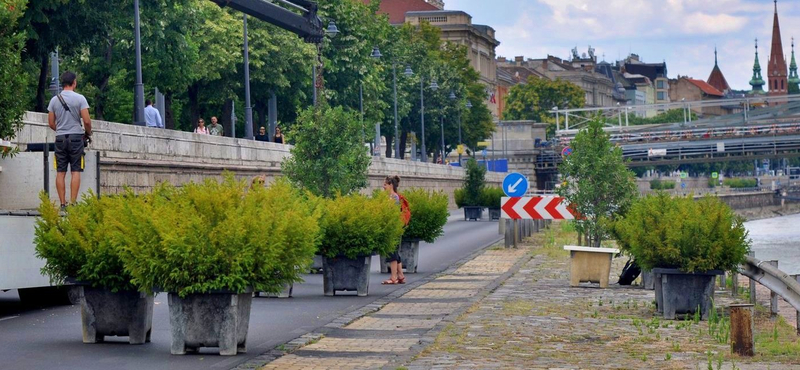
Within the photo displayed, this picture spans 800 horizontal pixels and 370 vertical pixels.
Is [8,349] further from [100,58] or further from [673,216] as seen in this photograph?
[100,58]

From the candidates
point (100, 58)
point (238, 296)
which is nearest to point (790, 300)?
point (238, 296)

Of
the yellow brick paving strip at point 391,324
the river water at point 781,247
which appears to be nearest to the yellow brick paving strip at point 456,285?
the yellow brick paving strip at point 391,324

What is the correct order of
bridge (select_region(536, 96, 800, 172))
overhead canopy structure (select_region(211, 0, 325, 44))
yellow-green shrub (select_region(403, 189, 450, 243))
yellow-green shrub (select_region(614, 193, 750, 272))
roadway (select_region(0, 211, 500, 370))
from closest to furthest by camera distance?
1. roadway (select_region(0, 211, 500, 370))
2. yellow-green shrub (select_region(614, 193, 750, 272))
3. yellow-green shrub (select_region(403, 189, 450, 243))
4. overhead canopy structure (select_region(211, 0, 325, 44))
5. bridge (select_region(536, 96, 800, 172))

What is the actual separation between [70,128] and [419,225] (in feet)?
31.4

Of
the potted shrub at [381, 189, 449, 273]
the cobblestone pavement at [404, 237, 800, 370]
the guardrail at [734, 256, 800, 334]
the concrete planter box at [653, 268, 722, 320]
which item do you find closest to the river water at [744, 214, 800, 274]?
the potted shrub at [381, 189, 449, 273]

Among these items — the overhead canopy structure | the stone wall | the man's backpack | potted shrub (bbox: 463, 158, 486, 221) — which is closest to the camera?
the man's backpack

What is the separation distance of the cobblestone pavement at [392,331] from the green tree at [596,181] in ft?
14.7

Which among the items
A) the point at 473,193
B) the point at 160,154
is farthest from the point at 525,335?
the point at 473,193

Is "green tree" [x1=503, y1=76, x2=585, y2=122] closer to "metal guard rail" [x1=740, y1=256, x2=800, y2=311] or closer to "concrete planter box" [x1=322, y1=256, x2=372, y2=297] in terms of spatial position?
"concrete planter box" [x1=322, y1=256, x2=372, y2=297]

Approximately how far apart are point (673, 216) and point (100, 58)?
116 ft

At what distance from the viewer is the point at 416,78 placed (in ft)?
320

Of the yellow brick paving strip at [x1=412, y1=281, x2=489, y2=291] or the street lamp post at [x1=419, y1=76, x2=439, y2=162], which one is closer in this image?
the yellow brick paving strip at [x1=412, y1=281, x2=489, y2=291]

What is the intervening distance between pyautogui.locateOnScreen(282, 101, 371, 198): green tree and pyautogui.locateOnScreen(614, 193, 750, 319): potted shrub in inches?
555

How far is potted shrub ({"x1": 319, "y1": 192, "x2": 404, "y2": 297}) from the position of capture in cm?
1970
